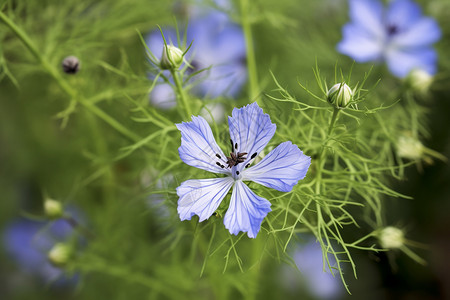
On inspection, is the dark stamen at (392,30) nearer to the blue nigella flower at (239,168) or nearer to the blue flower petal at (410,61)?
the blue flower petal at (410,61)

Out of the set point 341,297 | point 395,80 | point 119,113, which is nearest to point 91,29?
point 119,113

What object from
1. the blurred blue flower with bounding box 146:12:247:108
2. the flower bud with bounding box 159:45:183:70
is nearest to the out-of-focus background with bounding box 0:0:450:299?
the blurred blue flower with bounding box 146:12:247:108

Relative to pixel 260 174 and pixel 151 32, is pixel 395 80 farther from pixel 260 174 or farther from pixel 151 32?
pixel 260 174

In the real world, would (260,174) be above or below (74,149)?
below

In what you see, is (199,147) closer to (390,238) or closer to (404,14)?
(390,238)

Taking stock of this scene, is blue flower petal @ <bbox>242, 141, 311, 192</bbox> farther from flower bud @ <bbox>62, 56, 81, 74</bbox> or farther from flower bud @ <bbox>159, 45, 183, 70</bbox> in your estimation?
flower bud @ <bbox>62, 56, 81, 74</bbox>

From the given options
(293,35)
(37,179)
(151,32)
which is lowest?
(37,179)
